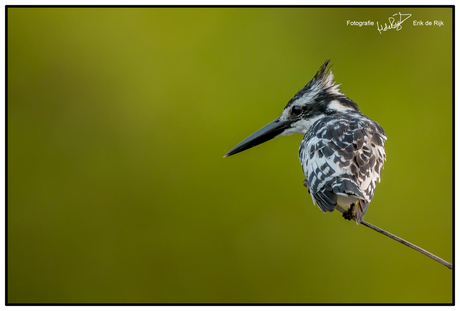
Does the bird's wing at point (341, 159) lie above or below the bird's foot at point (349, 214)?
above

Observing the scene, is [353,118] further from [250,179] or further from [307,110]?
[250,179]

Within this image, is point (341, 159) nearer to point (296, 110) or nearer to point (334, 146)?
point (334, 146)

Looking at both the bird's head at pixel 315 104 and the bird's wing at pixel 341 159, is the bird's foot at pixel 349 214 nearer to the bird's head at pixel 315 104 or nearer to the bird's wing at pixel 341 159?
the bird's wing at pixel 341 159

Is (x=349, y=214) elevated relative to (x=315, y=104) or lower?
lower

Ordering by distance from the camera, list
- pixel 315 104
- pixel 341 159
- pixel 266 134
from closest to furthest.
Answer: pixel 341 159 < pixel 315 104 < pixel 266 134


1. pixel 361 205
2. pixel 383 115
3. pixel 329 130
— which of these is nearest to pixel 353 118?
pixel 329 130

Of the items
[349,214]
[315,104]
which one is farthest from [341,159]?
[315,104]

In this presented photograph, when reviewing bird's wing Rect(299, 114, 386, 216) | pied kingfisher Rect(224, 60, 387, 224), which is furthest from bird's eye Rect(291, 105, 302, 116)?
bird's wing Rect(299, 114, 386, 216)

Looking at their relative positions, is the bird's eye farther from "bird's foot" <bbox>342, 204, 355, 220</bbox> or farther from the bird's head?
"bird's foot" <bbox>342, 204, 355, 220</bbox>

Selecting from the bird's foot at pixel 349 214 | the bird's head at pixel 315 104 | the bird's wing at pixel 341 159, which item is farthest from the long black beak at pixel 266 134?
the bird's foot at pixel 349 214
